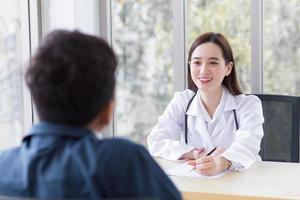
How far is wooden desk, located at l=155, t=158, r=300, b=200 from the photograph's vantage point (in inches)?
65.2

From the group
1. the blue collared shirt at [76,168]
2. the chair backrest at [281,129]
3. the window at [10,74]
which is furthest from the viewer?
the window at [10,74]

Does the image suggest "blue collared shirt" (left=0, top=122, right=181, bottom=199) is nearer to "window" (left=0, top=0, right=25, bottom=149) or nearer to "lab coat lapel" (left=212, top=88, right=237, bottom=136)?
"lab coat lapel" (left=212, top=88, right=237, bottom=136)

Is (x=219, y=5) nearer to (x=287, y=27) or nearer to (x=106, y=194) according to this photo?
(x=287, y=27)

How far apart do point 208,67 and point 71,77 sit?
1454 mm

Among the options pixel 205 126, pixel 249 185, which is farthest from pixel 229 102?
pixel 249 185

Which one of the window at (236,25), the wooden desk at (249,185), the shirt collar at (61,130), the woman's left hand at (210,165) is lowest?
the wooden desk at (249,185)

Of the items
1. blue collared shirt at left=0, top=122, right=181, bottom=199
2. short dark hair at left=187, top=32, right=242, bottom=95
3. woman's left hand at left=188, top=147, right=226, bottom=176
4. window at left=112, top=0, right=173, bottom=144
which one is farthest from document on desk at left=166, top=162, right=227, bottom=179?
window at left=112, top=0, right=173, bottom=144

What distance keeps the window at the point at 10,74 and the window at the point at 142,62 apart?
2.17 ft

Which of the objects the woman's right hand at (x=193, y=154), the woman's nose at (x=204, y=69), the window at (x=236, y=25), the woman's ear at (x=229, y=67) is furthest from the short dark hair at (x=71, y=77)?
the window at (x=236, y=25)

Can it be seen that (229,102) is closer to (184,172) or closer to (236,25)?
(184,172)

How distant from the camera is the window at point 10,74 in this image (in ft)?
8.88

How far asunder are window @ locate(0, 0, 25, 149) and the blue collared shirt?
1775mm

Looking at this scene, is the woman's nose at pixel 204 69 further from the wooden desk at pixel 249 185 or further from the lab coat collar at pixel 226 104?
the wooden desk at pixel 249 185

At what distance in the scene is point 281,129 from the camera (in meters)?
2.56
